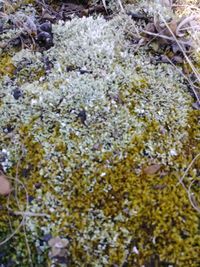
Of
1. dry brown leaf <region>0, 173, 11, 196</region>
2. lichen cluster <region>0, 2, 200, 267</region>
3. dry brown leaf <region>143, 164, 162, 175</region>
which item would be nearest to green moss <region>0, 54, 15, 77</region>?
lichen cluster <region>0, 2, 200, 267</region>

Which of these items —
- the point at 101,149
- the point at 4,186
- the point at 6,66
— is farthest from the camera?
the point at 6,66

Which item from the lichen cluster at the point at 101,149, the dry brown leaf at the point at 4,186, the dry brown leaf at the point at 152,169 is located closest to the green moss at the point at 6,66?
the lichen cluster at the point at 101,149

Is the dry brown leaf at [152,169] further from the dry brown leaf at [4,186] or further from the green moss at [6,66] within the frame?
the green moss at [6,66]

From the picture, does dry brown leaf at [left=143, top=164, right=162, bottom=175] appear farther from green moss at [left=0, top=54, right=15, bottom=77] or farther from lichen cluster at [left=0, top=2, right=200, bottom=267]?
green moss at [left=0, top=54, right=15, bottom=77]

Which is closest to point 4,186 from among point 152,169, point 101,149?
point 101,149

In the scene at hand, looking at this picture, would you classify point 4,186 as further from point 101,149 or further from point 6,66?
point 6,66
